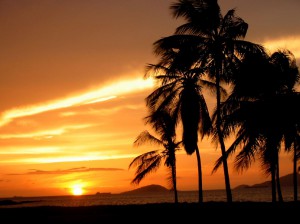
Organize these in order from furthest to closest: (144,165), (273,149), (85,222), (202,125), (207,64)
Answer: (144,165)
(202,125)
(207,64)
(273,149)
(85,222)

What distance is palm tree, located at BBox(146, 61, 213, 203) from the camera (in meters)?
24.3

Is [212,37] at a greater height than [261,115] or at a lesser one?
greater

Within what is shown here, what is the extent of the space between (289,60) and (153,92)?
9.70 meters

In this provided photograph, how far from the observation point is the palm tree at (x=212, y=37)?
22.3 metres

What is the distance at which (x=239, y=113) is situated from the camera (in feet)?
70.8

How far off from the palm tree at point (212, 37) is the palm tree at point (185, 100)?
733 mm

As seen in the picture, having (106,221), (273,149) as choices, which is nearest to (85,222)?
(106,221)

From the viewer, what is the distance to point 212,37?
22875 millimetres

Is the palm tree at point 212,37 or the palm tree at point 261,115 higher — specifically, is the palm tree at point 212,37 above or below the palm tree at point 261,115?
above

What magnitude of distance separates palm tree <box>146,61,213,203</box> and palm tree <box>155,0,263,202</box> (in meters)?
0.73

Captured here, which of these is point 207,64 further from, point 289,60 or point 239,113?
point 289,60

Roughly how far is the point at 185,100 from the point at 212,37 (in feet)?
14.3

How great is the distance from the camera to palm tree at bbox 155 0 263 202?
22.3 m

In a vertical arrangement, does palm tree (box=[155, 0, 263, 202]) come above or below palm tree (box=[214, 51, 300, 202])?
above
